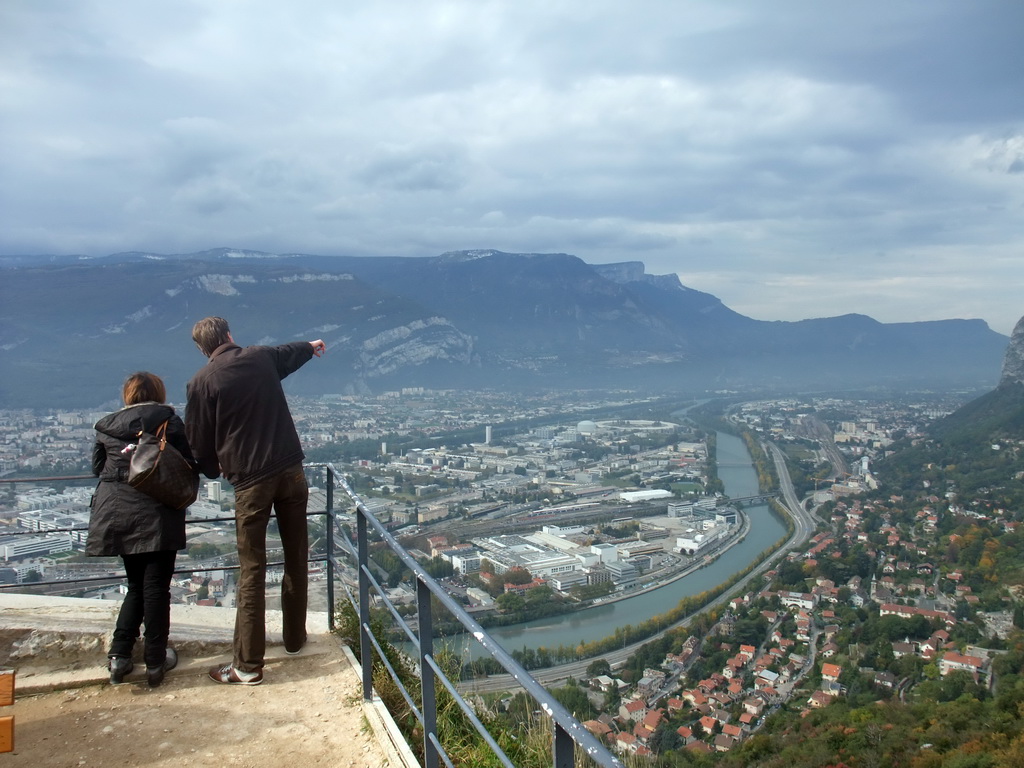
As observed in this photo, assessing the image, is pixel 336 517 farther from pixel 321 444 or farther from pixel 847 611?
pixel 321 444

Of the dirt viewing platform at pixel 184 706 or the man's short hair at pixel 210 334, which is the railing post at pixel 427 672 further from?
the man's short hair at pixel 210 334

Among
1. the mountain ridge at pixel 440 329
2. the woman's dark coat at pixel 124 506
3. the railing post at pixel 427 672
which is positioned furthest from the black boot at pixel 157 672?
the mountain ridge at pixel 440 329

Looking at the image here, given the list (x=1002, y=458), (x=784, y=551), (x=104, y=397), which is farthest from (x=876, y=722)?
(x=104, y=397)

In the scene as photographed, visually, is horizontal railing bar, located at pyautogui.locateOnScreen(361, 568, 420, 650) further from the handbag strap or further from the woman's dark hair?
the woman's dark hair

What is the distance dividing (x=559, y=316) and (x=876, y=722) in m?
88.1

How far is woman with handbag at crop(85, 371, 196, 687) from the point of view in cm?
310

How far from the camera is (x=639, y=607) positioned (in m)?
14.4

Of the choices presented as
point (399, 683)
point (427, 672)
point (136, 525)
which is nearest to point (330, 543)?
point (136, 525)

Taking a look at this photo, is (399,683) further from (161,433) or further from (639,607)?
(639,607)

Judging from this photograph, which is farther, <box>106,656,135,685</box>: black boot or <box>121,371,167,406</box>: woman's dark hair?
<box>106,656,135,685</box>: black boot

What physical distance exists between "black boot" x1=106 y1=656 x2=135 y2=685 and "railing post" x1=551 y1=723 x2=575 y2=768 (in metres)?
2.84

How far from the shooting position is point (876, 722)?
28.0 ft

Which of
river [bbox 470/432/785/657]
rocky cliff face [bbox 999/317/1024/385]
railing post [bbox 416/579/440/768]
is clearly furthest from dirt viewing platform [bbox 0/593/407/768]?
rocky cliff face [bbox 999/317/1024/385]

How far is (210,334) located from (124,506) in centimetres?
84
